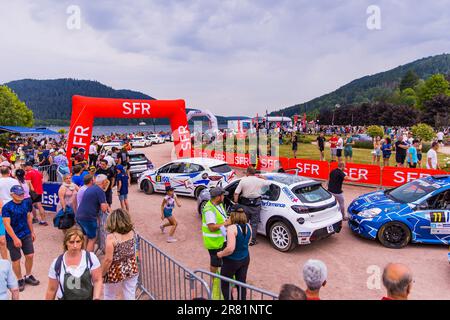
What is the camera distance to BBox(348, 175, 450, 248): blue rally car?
6926 millimetres

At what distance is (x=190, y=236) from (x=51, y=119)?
181m

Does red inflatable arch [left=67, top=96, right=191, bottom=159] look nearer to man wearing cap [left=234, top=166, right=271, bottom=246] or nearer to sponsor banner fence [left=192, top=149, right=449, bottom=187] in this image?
sponsor banner fence [left=192, top=149, right=449, bottom=187]

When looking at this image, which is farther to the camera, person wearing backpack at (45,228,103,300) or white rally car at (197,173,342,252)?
white rally car at (197,173,342,252)

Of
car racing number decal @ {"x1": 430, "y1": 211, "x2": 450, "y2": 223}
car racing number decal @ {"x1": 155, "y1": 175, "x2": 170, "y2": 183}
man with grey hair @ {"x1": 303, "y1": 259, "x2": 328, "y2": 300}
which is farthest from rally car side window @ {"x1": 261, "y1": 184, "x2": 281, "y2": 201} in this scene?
car racing number decal @ {"x1": 155, "y1": 175, "x2": 170, "y2": 183}

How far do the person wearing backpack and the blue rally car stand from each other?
242 inches

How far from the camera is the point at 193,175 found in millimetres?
11555

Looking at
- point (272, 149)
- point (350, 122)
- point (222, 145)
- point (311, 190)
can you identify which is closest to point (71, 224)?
point (311, 190)

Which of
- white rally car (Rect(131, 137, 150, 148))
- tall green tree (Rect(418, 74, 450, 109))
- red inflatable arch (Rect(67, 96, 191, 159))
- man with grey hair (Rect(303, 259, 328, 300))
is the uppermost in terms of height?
tall green tree (Rect(418, 74, 450, 109))

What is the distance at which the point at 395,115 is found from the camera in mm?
63719

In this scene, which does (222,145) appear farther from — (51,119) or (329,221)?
(51,119)

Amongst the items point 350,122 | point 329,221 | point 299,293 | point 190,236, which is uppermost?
point 350,122

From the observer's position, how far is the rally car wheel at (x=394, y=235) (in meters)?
7.07

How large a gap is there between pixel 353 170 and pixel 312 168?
1.92 meters
